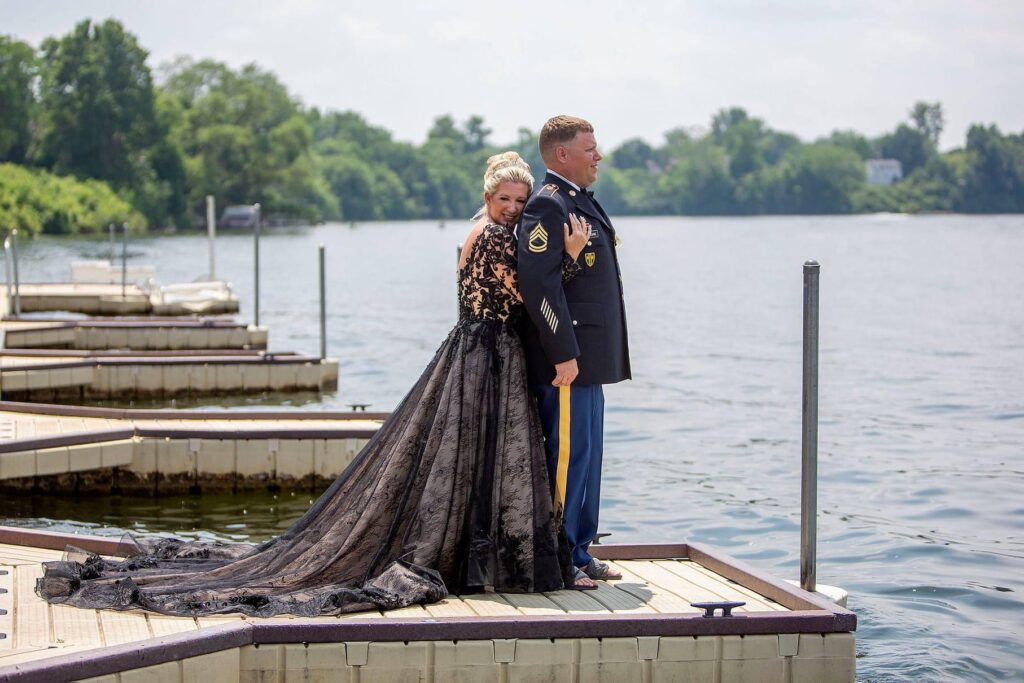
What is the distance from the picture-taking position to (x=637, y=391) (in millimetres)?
20922

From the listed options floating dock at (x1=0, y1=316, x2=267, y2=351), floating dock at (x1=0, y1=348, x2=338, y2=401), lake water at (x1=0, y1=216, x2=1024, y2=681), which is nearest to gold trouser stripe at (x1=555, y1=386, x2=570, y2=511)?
lake water at (x1=0, y1=216, x2=1024, y2=681)

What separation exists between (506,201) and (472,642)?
5.66ft

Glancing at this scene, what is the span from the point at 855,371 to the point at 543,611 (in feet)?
63.1

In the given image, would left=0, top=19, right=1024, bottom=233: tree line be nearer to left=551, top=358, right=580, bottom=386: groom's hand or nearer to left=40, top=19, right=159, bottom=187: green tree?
left=40, top=19, right=159, bottom=187: green tree

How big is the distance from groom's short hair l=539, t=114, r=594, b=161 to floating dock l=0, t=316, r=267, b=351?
13904 millimetres

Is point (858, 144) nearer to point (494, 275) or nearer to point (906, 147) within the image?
point (906, 147)

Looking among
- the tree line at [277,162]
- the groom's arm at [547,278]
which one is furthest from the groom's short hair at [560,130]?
the tree line at [277,162]

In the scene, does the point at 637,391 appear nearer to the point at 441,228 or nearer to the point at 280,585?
the point at 280,585

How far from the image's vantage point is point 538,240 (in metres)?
5.54

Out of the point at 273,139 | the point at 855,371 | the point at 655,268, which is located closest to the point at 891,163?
the point at 273,139

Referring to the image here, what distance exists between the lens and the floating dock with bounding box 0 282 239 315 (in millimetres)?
24656

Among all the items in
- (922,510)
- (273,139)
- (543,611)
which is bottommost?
(922,510)

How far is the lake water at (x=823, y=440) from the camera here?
927cm

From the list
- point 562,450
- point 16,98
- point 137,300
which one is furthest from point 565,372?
point 16,98
